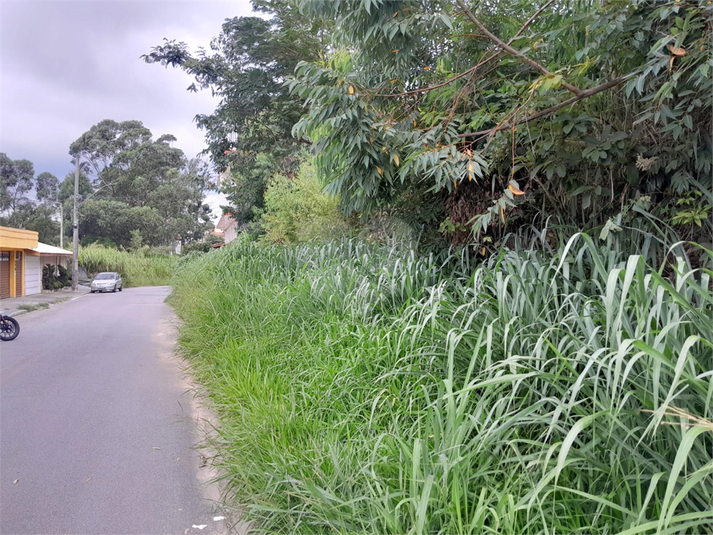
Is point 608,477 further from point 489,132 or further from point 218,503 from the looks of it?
point 489,132

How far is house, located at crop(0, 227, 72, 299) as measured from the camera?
22281 millimetres

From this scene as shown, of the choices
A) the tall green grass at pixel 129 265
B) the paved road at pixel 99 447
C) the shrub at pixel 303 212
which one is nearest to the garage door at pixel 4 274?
the tall green grass at pixel 129 265

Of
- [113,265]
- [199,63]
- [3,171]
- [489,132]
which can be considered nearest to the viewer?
[489,132]

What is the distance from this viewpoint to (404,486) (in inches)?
96.9

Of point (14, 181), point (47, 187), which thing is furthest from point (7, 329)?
point (47, 187)

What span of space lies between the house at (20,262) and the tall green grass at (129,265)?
776cm

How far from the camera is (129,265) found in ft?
122

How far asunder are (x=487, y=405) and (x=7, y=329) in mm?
11162

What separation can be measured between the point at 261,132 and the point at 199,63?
8.17 feet

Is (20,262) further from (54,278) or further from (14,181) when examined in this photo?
(14,181)

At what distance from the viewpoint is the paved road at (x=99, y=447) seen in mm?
3141

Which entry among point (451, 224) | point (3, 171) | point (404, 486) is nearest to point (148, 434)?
point (404, 486)

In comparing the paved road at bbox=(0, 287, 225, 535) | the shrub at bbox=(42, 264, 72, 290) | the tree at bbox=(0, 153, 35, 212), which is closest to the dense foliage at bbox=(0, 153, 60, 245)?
the tree at bbox=(0, 153, 35, 212)

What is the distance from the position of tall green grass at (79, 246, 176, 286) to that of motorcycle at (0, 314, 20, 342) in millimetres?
24390
